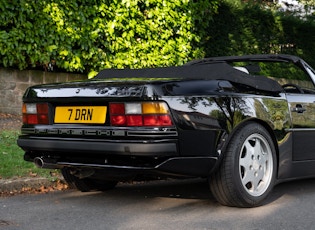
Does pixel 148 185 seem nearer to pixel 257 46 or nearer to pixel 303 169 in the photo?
pixel 303 169

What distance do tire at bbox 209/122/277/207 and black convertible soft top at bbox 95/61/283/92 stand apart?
39 cm

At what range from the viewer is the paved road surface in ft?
12.7

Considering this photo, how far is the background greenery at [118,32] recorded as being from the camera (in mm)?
9336

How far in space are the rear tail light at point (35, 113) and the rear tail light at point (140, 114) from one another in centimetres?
74

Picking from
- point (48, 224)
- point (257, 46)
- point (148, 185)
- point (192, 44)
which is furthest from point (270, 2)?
point (48, 224)

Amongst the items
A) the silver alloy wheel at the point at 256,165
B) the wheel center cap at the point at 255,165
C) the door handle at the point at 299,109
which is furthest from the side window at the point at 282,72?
the wheel center cap at the point at 255,165

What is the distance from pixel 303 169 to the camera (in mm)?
4918

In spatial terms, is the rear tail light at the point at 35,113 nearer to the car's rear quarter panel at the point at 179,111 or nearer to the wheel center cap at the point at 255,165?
the car's rear quarter panel at the point at 179,111

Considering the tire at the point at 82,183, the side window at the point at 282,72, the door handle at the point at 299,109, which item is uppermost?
the side window at the point at 282,72

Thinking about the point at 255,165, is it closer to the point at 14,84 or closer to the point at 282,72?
the point at 14,84

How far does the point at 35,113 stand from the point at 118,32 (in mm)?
6258

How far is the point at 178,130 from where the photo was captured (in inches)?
155

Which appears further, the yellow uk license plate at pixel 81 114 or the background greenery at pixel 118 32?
the background greenery at pixel 118 32

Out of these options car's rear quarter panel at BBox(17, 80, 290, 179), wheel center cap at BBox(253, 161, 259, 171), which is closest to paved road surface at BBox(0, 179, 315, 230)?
wheel center cap at BBox(253, 161, 259, 171)
